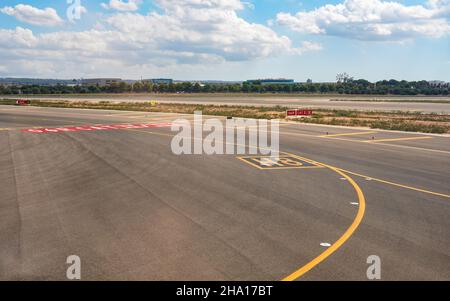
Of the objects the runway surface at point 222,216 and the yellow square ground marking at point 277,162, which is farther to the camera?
the yellow square ground marking at point 277,162

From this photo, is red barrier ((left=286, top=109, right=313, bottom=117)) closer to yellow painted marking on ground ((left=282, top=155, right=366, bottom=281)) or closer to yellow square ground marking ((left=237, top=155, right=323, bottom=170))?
yellow square ground marking ((left=237, top=155, right=323, bottom=170))

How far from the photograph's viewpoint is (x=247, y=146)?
27734mm

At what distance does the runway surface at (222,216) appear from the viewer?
915 centimetres

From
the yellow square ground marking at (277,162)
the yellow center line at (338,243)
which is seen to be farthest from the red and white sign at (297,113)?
the yellow center line at (338,243)

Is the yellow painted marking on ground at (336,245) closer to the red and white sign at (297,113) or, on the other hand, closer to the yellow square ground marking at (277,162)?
the yellow square ground marking at (277,162)

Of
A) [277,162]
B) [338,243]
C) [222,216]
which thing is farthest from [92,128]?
[338,243]

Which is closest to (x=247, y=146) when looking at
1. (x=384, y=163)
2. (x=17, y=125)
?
(x=384, y=163)

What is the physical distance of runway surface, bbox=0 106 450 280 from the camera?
9.15 metres

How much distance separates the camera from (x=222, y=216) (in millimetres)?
12562

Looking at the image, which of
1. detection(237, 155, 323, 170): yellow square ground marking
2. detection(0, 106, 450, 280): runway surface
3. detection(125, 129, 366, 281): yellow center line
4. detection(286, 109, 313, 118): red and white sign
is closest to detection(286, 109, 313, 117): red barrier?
detection(286, 109, 313, 118): red and white sign

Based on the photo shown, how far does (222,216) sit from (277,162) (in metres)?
9.84

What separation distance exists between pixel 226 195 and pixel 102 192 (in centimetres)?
470

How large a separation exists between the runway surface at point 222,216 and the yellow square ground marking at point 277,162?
300 millimetres

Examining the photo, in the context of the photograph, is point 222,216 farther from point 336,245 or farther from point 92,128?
point 92,128
